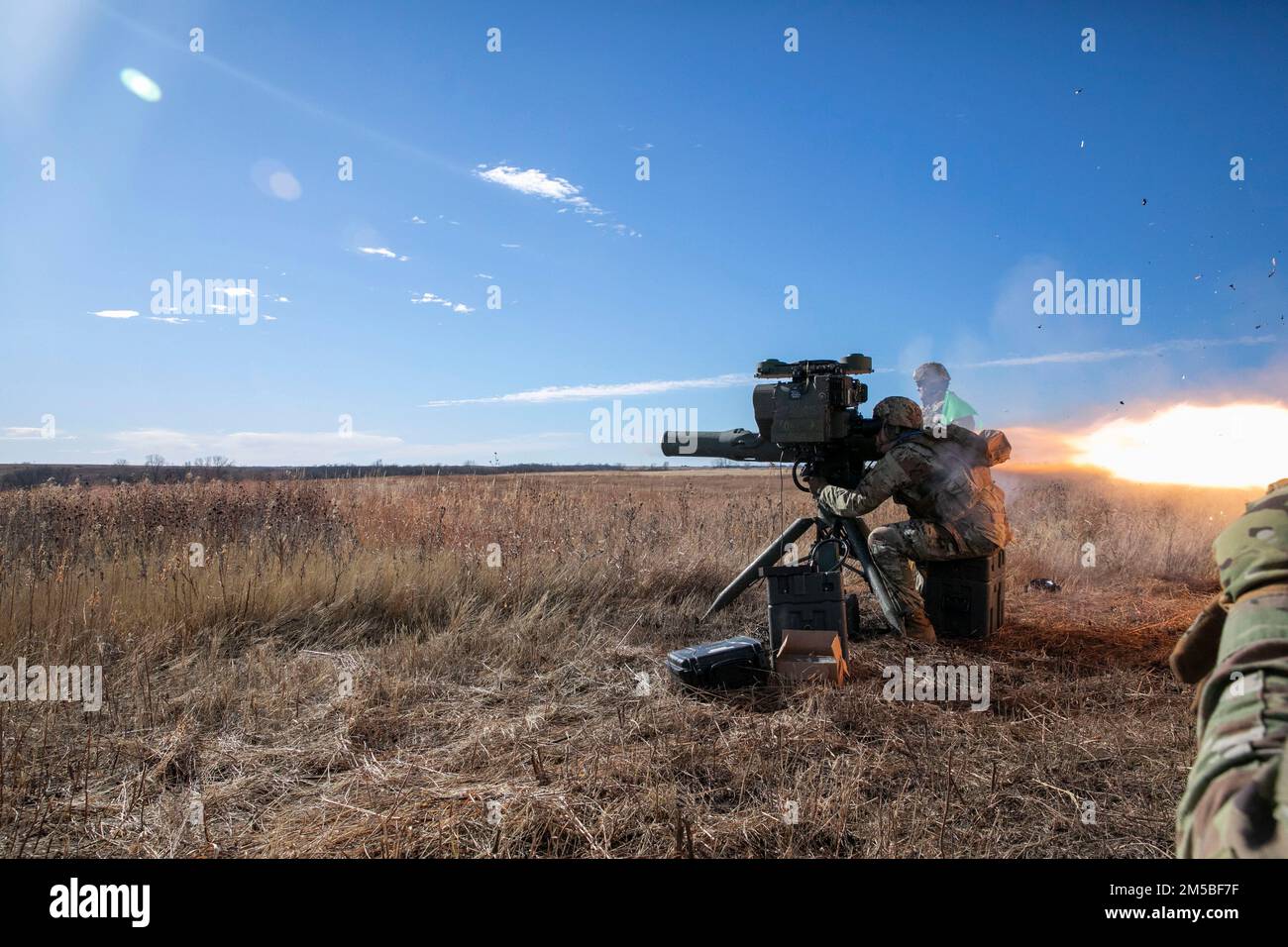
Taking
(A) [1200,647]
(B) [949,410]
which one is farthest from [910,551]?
(A) [1200,647]

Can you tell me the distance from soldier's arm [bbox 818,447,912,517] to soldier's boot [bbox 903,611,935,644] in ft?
2.92

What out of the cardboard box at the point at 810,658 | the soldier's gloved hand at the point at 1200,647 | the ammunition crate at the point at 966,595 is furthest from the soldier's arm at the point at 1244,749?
the ammunition crate at the point at 966,595

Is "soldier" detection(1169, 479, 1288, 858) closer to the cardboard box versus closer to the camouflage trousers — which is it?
the cardboard box

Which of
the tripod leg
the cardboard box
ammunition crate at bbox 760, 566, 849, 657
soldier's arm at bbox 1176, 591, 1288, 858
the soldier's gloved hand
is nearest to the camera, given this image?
soldier's arm at bbox 1176, 591, 1288, 858

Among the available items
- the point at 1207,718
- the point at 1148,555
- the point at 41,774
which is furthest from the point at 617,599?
the point at 1148,555

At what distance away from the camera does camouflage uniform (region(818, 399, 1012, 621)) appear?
18.8 ft

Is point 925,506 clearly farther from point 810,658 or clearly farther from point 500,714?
point 500,714

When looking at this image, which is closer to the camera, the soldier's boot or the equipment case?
the equipment case

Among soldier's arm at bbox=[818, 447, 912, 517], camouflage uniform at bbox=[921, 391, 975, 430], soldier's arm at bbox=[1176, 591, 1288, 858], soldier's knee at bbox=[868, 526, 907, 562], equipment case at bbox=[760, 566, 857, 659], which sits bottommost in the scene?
equipment case at bbox=[760, 566, 857, 659]

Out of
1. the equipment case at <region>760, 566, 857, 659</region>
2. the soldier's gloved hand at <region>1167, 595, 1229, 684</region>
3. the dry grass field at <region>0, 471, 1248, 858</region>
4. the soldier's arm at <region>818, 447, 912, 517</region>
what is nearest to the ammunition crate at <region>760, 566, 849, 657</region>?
the equipment case at <region>760, 566, 857, 659</region>

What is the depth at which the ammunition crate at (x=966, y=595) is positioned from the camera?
5.88 m

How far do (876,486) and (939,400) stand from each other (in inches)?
46.5
